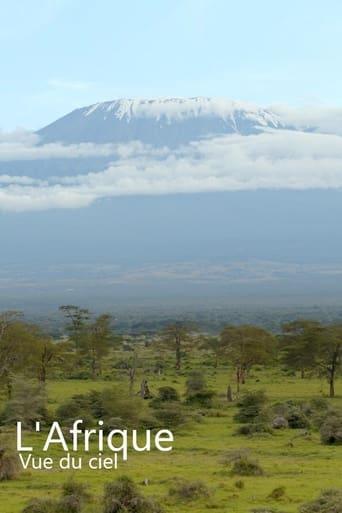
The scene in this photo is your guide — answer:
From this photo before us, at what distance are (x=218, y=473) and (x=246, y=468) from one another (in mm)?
863

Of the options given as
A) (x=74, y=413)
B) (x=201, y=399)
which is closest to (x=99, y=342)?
(x=201, y=399)

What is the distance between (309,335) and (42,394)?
62.3ft

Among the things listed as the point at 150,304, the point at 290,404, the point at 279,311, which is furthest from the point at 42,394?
the point at 150,304

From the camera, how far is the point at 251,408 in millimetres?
39531

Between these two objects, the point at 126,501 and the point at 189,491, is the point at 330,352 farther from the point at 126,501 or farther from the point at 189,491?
the point at 126,501

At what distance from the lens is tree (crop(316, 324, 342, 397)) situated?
48.6m

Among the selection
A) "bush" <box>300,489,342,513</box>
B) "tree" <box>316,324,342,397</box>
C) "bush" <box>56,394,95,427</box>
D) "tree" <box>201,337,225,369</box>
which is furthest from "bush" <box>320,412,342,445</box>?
"tree" <box>201,337,225,369</box>

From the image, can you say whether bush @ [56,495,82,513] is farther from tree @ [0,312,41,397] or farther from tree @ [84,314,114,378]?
tree @ [84,314,114,378]

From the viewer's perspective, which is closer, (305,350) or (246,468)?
(246,468)

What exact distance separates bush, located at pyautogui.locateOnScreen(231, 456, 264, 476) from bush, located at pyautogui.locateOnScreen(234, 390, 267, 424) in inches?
461

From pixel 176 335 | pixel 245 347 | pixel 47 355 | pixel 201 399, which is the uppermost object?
pixel 245 347

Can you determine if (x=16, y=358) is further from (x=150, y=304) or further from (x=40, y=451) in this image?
(x=150, y=304)

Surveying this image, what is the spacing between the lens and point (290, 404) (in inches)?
1687

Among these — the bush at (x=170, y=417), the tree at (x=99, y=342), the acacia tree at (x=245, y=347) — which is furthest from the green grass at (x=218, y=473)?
the tree at (x=99, y=342)
